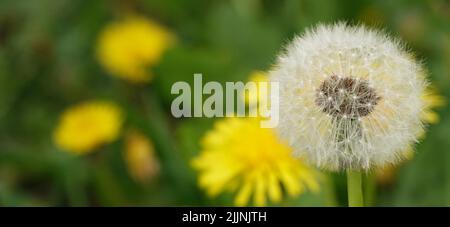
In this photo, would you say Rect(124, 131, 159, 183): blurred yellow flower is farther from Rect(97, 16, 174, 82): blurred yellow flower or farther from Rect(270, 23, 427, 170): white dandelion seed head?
Rect(270, 23, 427, 170): white dandelion seed head

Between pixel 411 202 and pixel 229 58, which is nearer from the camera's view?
pixel 411 202

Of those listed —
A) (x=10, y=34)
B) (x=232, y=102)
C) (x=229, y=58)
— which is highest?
(x=10, y=34)

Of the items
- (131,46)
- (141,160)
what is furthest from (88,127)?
(131,46)

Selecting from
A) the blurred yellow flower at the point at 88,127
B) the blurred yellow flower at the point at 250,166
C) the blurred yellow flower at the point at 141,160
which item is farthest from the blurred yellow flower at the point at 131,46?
the blurred yellow flower at the point at 250,166

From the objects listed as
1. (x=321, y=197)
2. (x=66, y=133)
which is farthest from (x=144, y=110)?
(x=321, y=197)
